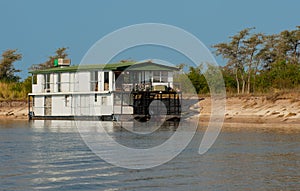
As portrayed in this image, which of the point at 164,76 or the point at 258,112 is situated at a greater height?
the point at 164,76

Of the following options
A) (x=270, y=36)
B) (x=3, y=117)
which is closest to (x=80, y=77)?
(x=3, y=117)

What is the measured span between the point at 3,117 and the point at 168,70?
65.9 ft

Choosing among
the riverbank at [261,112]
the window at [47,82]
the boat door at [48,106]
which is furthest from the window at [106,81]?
the riverbank at [261,112]

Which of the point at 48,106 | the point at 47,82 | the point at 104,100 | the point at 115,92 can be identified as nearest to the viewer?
the point at 115,92

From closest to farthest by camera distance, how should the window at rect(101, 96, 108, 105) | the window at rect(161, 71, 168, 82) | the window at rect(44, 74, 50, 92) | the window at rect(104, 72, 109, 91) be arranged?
1. the window at rect(101, 96, 108, 105)
2. the window at rect(104, 72, 109, 91)
3. the window at rect(161, 71, 168, 82)
4. the window at rect(44, 74, 50, 92)

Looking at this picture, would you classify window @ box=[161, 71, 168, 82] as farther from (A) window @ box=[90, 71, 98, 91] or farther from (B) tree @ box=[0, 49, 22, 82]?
(B) tree @ box=[0, 49, 22, 82]

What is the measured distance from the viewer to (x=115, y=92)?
55.7m

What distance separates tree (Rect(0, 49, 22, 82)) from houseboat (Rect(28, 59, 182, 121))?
1125 inches

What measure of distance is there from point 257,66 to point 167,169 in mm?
49050

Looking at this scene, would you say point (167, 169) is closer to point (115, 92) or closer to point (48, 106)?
point (115, 92)

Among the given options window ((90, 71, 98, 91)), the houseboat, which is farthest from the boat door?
window ((90, 71, 98, 91))

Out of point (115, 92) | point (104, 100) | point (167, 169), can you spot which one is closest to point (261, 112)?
point (115, 92)

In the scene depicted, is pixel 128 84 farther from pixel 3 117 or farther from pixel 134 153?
pixel 134 153

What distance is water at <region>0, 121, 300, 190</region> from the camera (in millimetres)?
17469
